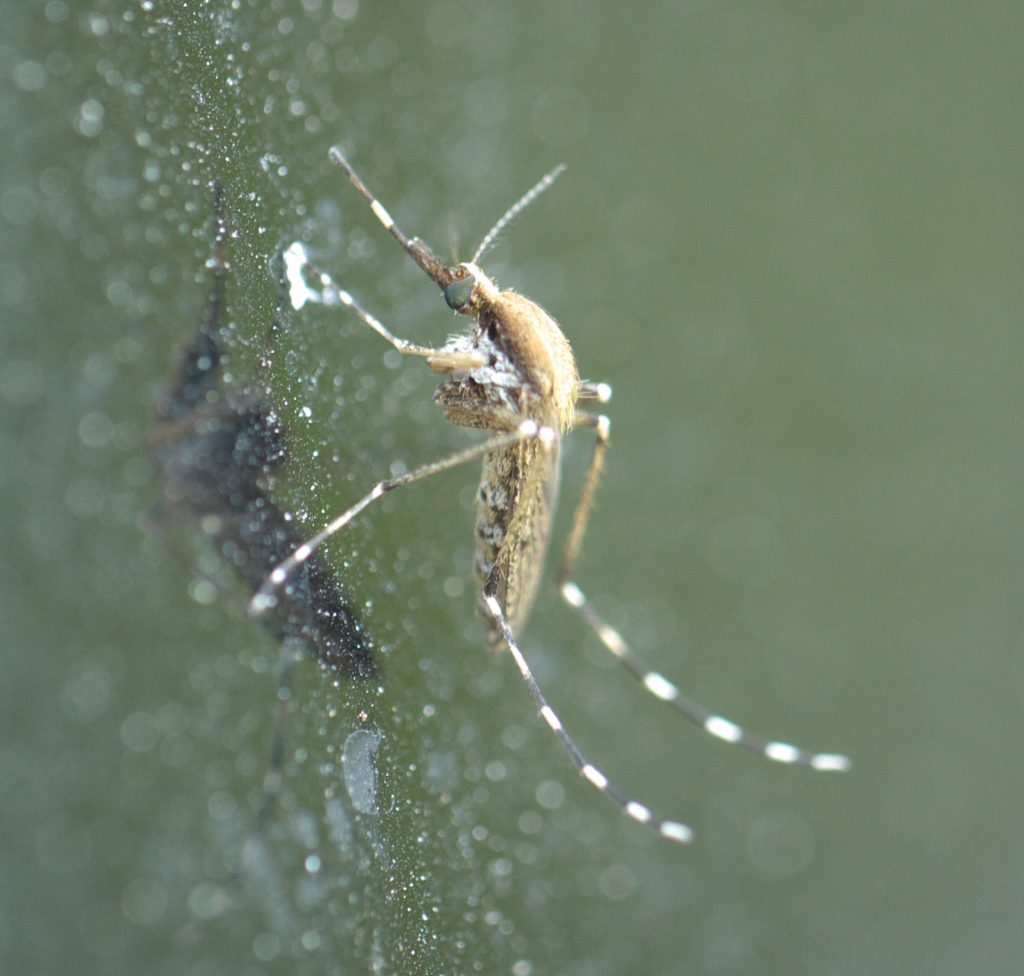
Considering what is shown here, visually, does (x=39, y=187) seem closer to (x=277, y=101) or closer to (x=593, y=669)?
(x=277, y=101)

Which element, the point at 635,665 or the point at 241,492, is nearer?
the point at 241,492

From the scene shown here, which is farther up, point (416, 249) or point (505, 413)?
point (416, 249)

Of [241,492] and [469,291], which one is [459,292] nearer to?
[469,291]

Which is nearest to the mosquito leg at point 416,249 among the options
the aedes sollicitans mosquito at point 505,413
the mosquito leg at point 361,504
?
the aedes sollicitans mosquito at point 505,413

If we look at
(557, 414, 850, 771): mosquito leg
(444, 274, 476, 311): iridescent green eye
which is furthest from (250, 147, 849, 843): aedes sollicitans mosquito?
(557, 414, 850, 771): mosquito leg

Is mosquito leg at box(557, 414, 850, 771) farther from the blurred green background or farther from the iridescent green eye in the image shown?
the iridescent green eye

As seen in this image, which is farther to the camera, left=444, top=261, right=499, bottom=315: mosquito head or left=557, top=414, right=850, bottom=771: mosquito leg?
left=557, top=414, right=850, bottom=771: mosquito leg

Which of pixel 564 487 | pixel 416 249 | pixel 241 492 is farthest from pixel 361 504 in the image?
pixel 564 487
